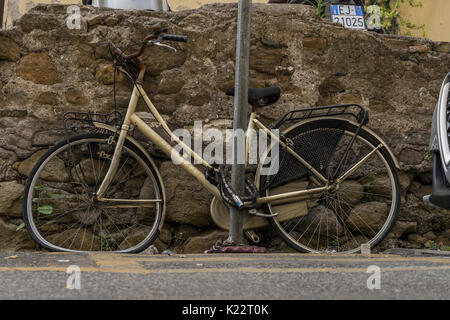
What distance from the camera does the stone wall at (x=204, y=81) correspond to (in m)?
3.91

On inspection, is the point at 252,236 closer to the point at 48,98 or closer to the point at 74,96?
the point at 74,96

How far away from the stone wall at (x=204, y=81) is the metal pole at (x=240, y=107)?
339 millimetres

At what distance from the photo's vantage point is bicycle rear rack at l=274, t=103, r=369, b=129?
3.88 meters

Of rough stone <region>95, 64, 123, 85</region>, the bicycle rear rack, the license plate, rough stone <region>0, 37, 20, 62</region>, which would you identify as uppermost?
the license plate

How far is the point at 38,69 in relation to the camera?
3.94 meters

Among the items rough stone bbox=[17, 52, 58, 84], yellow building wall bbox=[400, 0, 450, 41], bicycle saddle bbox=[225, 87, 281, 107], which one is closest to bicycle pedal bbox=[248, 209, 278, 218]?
bicycle saddle bbox=[225, 87, 281, 107]

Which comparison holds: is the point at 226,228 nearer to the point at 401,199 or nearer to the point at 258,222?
the point at 258,222

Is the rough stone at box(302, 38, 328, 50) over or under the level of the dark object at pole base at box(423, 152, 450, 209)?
over

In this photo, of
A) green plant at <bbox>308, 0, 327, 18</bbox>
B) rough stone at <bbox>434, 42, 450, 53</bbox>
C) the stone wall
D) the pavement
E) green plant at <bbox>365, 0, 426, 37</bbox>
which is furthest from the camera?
→ green plant at <bbox>365, 0, 426, 37</bbox>

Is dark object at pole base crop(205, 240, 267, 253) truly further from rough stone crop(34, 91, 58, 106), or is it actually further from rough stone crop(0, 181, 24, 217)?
rough stone crop(34, 91, 58, 106)

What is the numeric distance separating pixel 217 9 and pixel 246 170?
113 cm

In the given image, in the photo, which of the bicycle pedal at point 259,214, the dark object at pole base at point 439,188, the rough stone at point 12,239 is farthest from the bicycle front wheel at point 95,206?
the dark object at pole base at point 439,188

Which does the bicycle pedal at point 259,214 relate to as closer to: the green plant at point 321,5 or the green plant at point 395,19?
the green plant at point 321,5

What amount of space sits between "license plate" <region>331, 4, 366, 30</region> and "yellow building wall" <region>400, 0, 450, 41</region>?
5.74ft
